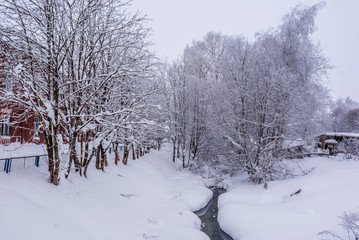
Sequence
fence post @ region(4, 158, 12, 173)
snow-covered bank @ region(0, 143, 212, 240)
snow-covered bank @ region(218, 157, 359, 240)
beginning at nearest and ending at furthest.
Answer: snow-covered bank @ region(0, 143, 212, 240)
fence post @ region(4, 158, 12, 173)
snow-covered bank @ region(218, 157, 359, 240)

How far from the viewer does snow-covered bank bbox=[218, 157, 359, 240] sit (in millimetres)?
8617

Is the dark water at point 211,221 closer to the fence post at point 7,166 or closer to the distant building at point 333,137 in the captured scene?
the fence post at point 7,166

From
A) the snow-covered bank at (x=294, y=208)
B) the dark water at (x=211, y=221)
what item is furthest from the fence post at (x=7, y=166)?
the snow-covered bank at (x=294, y=208)

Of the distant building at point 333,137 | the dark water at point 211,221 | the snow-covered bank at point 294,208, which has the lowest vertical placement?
the dark water at point 211,221

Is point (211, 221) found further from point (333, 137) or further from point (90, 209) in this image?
point (333, 137)

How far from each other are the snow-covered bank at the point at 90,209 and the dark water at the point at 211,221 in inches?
23.4

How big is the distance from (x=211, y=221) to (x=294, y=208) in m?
4.25

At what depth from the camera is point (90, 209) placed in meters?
8.03

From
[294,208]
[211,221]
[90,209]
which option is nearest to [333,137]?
[294,208]

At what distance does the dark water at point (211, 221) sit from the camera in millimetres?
10805

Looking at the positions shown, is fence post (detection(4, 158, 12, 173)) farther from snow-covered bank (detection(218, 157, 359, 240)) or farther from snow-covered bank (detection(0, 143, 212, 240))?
snow-covered bank (detection(218, 157, 359, 240))

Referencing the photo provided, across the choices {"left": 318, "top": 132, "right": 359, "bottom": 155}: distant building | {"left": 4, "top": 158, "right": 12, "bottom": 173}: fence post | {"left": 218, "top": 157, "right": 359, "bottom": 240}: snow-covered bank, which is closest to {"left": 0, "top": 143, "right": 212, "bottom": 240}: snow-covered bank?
{"left": 4, "top": 158, "right": 12, "bottom": 173}: fence post

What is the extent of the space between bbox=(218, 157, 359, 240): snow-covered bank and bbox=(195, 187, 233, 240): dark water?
12.5 inches

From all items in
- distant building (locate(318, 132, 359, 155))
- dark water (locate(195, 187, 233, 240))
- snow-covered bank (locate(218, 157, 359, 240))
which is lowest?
dark water (locate(195, 187, 233, 240))
